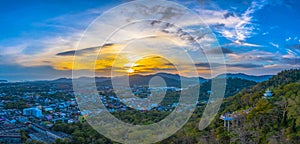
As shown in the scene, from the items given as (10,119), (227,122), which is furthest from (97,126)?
(10,119)

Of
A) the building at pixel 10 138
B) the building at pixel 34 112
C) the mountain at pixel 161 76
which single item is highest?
the mountain at pixel 161 76

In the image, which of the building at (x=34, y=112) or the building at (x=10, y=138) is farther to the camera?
the building at (x=34, y=112)

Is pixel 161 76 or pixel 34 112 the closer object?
pixel 161 76

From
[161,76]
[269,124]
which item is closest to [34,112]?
[161,76]

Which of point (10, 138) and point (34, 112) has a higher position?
point (34, 112)

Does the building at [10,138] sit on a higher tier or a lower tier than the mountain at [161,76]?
lower

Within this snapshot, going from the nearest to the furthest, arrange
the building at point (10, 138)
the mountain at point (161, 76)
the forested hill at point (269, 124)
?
the forested hill at point (269, 124) < the mountain at point (161, 76) < the building at point (10, 138)

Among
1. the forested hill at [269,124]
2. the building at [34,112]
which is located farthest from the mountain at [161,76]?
the building at [34,112]

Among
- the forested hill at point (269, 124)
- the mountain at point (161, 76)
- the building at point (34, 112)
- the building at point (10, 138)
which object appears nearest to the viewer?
the forested hill at point (269, 124)

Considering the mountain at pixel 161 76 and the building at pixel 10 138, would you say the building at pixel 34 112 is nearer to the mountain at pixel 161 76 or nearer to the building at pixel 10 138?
the building at pixel 10 138

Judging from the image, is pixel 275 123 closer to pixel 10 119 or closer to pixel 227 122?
pixel 227 122

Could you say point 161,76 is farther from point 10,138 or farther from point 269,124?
point 10,138
